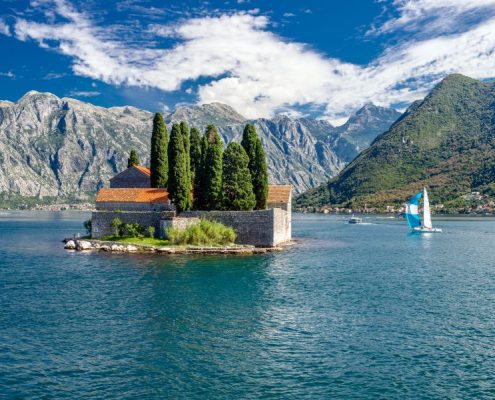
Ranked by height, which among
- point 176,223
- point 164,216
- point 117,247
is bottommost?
Answer: point 117,247

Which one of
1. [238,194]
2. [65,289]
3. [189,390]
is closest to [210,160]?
[238,194]

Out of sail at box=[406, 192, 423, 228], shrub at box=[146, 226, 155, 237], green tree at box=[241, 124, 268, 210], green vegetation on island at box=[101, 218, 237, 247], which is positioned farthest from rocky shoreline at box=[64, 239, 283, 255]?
sail at box=[406, 192, 423, 228]

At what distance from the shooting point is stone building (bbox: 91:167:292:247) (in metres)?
66.9

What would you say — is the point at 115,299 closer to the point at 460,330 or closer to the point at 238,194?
the point at 460,330

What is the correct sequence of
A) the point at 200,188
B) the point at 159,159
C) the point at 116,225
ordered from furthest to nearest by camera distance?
the point at 159,159 < the point at 200,188 < the point at 116,225

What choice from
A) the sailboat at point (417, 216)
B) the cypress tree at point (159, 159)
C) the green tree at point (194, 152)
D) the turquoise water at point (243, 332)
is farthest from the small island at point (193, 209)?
the sailboat at point (417, 216)

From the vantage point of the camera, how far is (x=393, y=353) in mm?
23703

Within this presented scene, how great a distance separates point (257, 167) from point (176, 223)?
59.2 feet

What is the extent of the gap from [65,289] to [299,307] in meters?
20.1

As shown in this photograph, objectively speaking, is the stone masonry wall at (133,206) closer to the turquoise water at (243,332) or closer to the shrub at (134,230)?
the shrub at (134,230)

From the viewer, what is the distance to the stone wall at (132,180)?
81.3 m

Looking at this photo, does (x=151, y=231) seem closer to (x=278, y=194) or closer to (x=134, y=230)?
(x=134, y=230)

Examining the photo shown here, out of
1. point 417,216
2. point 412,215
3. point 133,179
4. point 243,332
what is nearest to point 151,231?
point 133,179

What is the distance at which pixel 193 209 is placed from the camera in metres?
72.1
